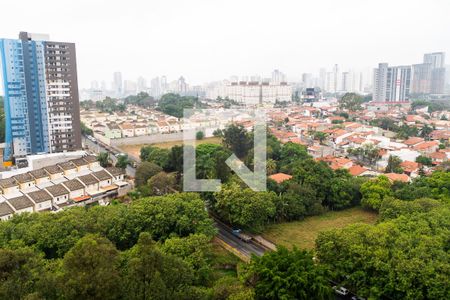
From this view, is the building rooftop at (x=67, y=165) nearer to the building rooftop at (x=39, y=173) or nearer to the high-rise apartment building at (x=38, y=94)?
the building rooftop at (x=39, y=173)

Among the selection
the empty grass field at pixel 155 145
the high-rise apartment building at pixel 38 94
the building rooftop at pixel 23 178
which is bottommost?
the empty grass field at pixel 155 145

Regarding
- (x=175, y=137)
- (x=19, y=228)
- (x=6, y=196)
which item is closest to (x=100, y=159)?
(x=6, y=196)

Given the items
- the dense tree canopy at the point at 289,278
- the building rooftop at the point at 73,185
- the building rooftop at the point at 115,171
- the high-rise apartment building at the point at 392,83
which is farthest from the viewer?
the high-rise apartment building at the point at 392,83

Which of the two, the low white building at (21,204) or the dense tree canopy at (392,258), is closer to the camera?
the dense tree canopy at (392,258)

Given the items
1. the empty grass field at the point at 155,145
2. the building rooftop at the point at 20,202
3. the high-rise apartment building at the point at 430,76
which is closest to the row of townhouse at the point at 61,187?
the building rooftop at the point at 20,202

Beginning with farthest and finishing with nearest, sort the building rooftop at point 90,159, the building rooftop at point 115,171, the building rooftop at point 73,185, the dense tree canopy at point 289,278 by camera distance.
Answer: the building rooftop at point 90,159, the building rooftop at point 115,171, the building rooftop at point 73,185, the dense tree canopy at point 289,278
